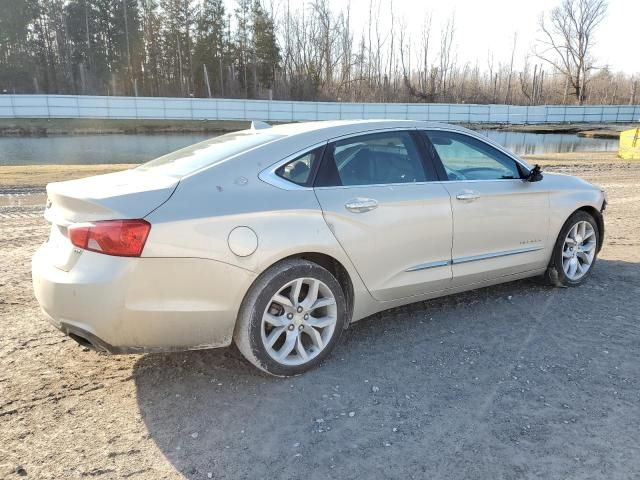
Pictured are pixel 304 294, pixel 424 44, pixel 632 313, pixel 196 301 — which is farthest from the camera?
pixel 424 44

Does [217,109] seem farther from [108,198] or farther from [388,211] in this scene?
[108,198]

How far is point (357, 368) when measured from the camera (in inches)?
140

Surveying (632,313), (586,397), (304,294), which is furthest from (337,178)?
(632,313)

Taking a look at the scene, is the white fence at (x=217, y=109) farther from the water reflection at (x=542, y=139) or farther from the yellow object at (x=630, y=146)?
the yellow object at (x=630, y=146)

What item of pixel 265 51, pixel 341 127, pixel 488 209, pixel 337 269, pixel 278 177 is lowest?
pixel 337 269

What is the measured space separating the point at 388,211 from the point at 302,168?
2.23ft

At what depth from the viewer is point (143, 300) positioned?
9.59ft

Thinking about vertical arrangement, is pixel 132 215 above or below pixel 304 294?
above

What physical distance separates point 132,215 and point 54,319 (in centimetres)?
81

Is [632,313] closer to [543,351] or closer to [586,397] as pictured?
[543,351]

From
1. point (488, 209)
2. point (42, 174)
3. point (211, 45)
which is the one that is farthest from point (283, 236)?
point (211, 45)

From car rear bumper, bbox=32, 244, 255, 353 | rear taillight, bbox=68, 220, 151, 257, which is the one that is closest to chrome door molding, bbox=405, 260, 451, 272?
car rear bumper, bbox=32, 244, 255, 353

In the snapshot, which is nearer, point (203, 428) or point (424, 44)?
point (203, 428)

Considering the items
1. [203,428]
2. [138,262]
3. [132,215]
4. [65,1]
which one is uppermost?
[65,1]
